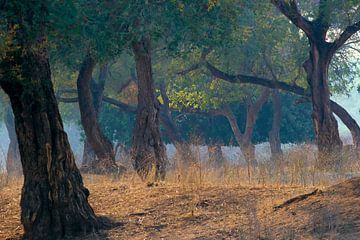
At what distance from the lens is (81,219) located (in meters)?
11.6

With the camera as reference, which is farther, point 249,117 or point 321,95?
point 249,117

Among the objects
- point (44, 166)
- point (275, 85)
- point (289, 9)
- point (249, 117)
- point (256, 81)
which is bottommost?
point (44, 166)

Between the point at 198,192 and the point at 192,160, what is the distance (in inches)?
108

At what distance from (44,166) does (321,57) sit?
50.8ft

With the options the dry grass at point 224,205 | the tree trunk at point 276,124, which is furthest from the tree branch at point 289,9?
the tree trunk at point 276,124

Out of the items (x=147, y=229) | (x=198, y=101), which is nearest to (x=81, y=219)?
(x=147, y=229)

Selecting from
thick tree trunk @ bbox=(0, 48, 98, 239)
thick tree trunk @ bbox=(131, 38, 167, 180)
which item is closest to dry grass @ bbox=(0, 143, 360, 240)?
thick tree trunk @ bbox=(0, 48, 98, 239)

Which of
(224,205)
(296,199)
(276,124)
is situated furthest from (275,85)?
(296,199)

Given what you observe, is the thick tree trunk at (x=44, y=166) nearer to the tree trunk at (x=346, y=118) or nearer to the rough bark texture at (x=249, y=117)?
the tree trunk at (x=346, y=118)

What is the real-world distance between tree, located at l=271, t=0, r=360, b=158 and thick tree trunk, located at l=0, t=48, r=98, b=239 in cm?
1435

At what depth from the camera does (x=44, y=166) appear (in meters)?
11.5

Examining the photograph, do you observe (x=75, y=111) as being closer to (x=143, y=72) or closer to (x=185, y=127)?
(x=185, y=127)

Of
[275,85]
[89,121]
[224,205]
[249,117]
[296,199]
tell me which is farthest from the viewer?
[249,117]

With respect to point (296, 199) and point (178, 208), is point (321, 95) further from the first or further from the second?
point (296, 199)
